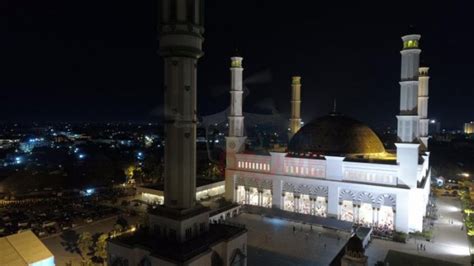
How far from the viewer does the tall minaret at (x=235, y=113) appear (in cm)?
4375

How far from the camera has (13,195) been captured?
50781mm

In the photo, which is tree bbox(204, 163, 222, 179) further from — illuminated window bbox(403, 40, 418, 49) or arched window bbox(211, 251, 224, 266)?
arched window bbox(211, 251, 224, 266)

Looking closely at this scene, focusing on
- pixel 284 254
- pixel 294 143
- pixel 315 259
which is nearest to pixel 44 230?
pixel 284 254

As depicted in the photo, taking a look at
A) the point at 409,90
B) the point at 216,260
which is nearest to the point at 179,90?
the point at 216,260

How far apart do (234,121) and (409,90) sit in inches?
895

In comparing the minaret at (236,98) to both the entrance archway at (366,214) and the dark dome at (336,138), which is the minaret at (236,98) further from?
the entrance archway at (366,214)

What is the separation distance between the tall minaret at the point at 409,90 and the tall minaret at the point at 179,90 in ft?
83.3

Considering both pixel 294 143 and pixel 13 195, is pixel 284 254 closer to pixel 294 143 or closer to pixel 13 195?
pixel 294 143

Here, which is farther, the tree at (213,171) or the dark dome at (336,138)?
the tree at (213,171)

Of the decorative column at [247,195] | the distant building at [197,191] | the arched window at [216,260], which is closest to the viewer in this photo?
the arched window at [216,260]

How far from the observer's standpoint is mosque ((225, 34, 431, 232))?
32.0 metres

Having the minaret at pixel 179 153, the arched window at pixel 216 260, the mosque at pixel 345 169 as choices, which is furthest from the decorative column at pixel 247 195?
the arched window at pixel 216 260

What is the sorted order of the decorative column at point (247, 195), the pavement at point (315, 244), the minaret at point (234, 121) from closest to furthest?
the pavement at point (315, 244) < the decorative column at point (247, 195) < the minaret at point (234, 121)

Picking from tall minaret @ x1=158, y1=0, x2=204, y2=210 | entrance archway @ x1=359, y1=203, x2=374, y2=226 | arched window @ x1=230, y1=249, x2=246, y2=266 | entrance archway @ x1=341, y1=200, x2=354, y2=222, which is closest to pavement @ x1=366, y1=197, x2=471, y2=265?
entrance archway @ x1=359, y1=203, x2=374, y2=226
